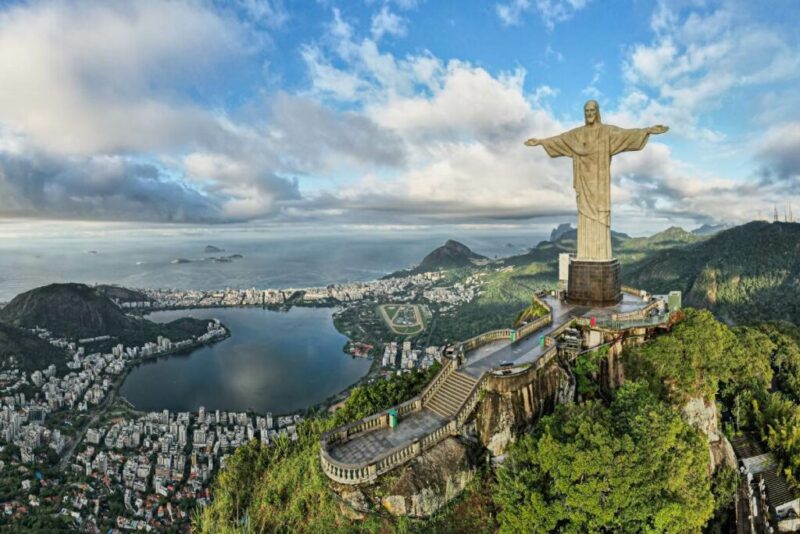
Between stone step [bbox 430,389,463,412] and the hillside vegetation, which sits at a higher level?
stone step [bbox 430,389,463,412]

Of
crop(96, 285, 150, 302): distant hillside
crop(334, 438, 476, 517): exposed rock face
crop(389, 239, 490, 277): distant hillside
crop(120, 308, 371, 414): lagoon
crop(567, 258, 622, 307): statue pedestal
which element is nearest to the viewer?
crop(334, 438, 476, 517): exposed rock face

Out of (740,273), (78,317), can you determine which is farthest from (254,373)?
(740,273)

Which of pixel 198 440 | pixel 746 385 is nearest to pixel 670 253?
pixel 746 385

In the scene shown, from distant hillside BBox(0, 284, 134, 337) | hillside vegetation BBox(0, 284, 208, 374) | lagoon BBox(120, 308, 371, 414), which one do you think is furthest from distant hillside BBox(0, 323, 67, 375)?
distant hillside BBox(0, 284, 134, 337)

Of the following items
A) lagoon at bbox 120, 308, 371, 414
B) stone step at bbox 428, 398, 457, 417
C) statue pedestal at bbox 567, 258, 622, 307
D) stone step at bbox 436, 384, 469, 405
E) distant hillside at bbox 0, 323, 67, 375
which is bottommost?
lagoon at bbox 120, 308, 371, 414

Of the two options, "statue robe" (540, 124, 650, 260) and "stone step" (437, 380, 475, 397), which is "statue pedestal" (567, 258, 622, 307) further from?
"stone step" (437, 380, 475, 397)

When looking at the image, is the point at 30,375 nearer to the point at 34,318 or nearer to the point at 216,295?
the point at 34,318

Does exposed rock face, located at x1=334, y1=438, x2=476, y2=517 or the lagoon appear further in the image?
the lagoon

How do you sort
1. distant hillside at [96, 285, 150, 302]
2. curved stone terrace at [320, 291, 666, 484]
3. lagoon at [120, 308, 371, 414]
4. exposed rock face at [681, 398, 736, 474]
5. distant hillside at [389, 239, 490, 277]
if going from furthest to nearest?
1. distant hillside at [389, 239, 490, 277]
2. distant hillside at [96, 285, 150, 302]
3. lagoon at [120, 308, 371, 414]
4. exposed rock face at [681, 398, 736, 474]
5. curved stone terrace at [320, 291, 666, 484]

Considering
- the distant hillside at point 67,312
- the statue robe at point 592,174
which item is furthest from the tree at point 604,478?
the distant hillside at point 67,312

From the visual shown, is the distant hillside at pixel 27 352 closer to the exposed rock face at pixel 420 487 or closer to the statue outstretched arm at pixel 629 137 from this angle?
the exposed rock face at pixel 420 487
